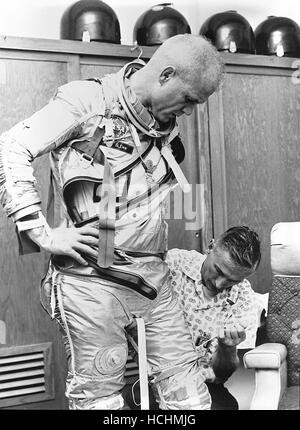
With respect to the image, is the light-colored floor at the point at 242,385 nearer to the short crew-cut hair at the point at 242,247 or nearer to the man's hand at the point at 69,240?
the short crew-cut hair at the point at 242,247

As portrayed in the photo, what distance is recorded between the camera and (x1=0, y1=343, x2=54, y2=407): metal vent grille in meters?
1.78

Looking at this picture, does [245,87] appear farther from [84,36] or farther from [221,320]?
[221,320]

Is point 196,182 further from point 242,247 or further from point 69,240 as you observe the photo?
point 69,240

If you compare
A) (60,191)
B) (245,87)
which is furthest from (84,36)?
(60,191)

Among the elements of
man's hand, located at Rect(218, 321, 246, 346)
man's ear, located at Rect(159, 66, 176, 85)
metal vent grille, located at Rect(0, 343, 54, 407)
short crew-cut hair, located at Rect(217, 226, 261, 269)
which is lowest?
metal vent grille, located at Rect(0, 343, 54, 407)

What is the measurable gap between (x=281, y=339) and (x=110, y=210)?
2.19ft

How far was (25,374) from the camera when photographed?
5.99ft

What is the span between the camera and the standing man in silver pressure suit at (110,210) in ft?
4.06

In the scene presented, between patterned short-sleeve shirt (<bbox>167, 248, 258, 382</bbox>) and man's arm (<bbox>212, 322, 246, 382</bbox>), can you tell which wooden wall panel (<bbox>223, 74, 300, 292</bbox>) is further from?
man's arm (<bbox>212, 322, 246, 382</bbox>)

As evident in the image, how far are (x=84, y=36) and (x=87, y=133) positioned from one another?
0.67 meters

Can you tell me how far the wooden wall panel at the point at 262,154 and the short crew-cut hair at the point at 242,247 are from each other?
0.42m

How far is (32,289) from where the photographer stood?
182 cm

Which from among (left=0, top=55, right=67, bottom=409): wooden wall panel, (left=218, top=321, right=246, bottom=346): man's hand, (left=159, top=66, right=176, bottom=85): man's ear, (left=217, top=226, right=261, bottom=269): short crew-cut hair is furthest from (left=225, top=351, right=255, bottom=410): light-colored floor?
(left=159, top=66, right=176, bottom=85): man's ear

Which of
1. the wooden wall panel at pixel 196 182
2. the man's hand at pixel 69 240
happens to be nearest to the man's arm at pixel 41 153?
the man's hand at pixel 69 240
